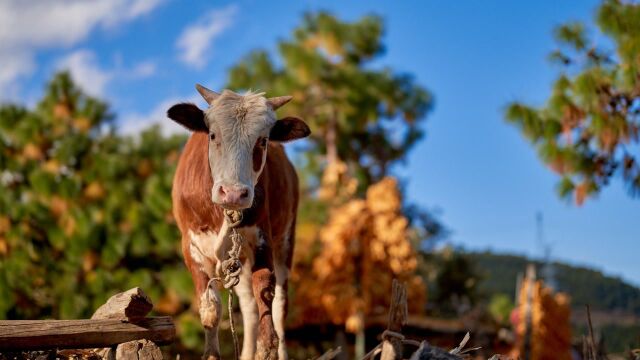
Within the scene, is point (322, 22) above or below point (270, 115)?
above

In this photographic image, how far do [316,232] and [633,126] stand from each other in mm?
13098

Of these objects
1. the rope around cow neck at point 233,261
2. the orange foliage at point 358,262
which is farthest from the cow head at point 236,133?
the orange foliage at point 358,262

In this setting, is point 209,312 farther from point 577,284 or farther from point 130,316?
point 577,284

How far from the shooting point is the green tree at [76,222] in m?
17.6

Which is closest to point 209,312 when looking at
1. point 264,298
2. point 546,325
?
point 264,298

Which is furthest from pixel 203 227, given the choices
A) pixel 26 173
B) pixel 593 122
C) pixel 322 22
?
pixel 322 22

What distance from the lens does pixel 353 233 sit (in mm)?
21625

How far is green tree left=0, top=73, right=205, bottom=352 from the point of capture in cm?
1762

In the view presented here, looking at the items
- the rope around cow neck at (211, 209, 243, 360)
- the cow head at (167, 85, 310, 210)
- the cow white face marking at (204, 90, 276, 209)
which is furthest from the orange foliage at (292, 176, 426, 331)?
the cow white face marking at (204, 90, 276, 209)

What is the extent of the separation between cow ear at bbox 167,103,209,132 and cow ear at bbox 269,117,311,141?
46 centimetres

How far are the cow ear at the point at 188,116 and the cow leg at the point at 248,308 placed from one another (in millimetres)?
1007

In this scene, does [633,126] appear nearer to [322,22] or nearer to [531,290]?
[531,290]

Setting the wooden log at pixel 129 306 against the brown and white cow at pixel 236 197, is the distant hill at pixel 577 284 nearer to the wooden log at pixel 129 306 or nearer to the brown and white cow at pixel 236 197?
the brown and white cow at pixel 236 197

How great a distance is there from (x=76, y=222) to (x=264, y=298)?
46.1 ft
